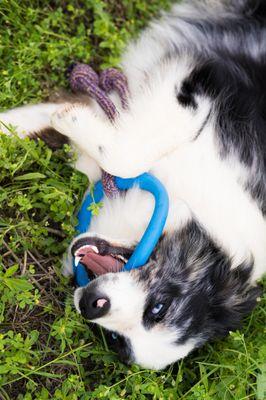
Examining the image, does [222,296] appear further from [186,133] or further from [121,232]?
[186,133]

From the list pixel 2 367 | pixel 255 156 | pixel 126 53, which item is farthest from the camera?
pixel 126 53

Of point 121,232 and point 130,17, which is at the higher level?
point 130,17

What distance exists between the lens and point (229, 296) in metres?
3.29

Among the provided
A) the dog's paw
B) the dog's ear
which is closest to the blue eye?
the dog's ear

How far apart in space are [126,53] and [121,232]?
1.50 m

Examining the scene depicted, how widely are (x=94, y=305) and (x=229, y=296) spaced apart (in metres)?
0.82

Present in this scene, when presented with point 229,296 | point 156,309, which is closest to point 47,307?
point 156,309

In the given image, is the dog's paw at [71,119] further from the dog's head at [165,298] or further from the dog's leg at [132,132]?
the dog's head at [165,298]

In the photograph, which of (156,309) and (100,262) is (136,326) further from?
(100,262)

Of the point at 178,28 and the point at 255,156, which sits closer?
the point at 255,156

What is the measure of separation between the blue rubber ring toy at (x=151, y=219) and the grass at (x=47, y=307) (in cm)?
10

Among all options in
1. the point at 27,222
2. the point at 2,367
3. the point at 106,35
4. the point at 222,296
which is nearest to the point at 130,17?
the point at 106,35

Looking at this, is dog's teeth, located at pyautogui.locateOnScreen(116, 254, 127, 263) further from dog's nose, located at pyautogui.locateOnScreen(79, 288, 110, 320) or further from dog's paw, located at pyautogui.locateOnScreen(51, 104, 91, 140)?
dog's paw, located at pyautogui.locateOnScreen(51, 104, 91, 140)

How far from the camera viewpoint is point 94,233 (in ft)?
10.2
